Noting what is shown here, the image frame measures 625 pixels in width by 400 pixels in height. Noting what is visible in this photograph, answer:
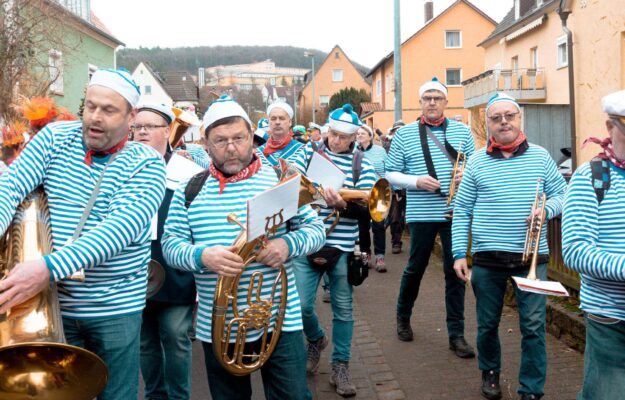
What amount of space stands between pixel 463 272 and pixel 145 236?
2.54 m

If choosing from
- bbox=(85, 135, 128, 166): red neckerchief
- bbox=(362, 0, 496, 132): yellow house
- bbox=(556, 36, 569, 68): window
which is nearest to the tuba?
bbox=(85, 135, 128, 166): red neckerchief

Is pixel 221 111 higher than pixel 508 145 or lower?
higher

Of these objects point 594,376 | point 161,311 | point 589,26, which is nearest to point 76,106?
point 589,26

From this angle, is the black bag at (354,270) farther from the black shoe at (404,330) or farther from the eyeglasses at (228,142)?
the eyeglasses at (228,142)

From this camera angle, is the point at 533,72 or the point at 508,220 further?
the point at 533,72

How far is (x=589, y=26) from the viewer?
17922 mm

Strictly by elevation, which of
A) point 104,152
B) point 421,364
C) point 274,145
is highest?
point 274,145

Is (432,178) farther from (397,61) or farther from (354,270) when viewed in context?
(397,61)

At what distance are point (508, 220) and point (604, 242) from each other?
1536mm

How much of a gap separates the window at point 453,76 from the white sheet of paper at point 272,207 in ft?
155

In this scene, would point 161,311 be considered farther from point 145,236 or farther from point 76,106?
point 76,106

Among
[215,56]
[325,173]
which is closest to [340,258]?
[325,173]

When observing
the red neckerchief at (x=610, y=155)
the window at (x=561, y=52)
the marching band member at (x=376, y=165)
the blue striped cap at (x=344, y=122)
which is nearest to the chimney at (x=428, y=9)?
the window at (x=561, y=52)

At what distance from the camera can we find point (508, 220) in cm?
461
